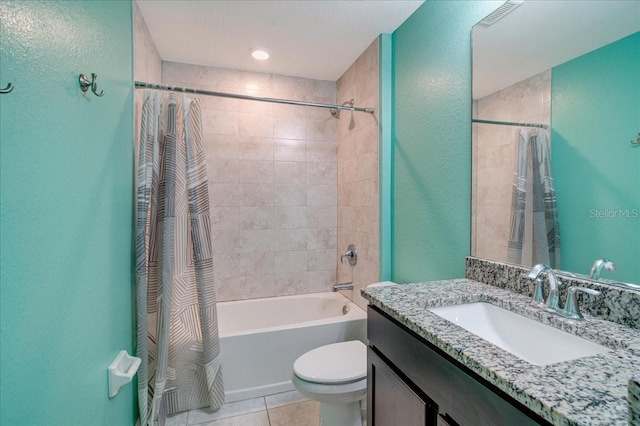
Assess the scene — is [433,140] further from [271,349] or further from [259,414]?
[259,414]

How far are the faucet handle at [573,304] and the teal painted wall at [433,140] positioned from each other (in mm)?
527

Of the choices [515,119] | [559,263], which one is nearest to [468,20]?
[515,119]

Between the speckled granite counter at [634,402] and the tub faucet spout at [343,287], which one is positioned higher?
the speckled granite counter at [634,402]

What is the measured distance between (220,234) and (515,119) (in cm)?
219

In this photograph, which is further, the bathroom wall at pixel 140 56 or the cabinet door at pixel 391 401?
the bathroom wall at pixel 140 56

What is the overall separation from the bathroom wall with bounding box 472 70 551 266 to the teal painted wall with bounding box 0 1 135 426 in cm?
156

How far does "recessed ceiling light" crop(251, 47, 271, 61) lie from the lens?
219cm

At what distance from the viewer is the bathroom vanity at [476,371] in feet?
1.69

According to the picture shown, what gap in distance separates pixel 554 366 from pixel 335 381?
3.34 ft

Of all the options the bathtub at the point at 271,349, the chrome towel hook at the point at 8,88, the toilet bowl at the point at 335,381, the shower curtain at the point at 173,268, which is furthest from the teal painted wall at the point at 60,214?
the toilet bowl at the point at 335,381

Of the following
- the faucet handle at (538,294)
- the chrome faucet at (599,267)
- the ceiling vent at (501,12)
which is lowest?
the faucet handle at (538,294)

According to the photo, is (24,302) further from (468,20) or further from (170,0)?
(468,20)

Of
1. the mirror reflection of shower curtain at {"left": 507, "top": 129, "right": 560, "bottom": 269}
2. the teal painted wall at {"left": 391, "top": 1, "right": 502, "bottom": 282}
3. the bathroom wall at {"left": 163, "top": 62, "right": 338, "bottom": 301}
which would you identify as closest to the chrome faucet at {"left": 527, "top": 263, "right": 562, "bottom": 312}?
the mirror reflection of shower curtain at {"left": 507, "top": 129, "right": 560, "bottom": 269}

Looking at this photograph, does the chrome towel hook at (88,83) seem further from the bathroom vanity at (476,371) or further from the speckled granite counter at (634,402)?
the speckled granite counter at (634,402)
